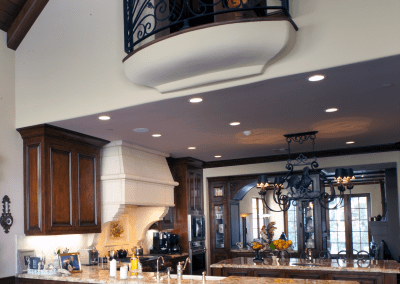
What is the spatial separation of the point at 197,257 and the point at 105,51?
4.88 m

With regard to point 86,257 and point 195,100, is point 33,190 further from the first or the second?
point 195,100

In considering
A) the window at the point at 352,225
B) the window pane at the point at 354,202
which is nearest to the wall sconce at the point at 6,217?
the window at the point at 352,225

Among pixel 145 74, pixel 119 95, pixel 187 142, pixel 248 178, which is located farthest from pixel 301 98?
pixel 248 178

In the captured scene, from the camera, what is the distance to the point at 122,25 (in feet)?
15.0

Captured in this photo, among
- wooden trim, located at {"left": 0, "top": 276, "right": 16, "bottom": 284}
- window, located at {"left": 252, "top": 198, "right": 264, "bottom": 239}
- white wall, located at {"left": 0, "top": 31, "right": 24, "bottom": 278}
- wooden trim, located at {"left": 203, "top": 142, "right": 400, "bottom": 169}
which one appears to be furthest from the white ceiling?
window, located at {"left": 252, "top": 198, "right": 264, "bottom": 239}

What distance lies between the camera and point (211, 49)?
11.6 feet

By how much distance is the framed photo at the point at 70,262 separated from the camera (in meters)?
5.02

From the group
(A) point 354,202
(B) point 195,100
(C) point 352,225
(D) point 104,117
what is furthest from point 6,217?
(A) point 354,202

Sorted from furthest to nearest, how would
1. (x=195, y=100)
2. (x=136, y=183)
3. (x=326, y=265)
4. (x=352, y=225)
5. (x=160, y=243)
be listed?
(x=352, y=225) < (x=160, y=243) < (x=136, y=183) < (x=326, y=265) < (x=195, y=100)

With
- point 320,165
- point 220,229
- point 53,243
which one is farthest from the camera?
point 220,229

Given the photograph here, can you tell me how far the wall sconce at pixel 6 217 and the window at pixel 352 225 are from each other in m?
10.6

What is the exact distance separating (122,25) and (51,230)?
8.46 ft

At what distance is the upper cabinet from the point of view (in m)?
5.03

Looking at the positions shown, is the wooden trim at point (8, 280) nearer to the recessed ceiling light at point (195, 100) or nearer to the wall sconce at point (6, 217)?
the wall sconce at point (6, 217)
